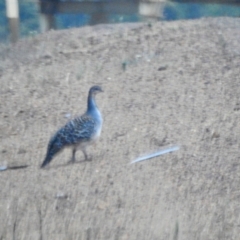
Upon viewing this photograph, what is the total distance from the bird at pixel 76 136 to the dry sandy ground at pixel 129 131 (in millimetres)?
179

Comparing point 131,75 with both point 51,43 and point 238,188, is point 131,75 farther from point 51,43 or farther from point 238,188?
point 238,188

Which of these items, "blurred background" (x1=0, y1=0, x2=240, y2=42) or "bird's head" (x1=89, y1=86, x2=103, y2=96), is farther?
"blurred background" (x1=0, y1=0, x2=240, y2=42)

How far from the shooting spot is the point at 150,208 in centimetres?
865

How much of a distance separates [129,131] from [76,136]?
82 centimetres

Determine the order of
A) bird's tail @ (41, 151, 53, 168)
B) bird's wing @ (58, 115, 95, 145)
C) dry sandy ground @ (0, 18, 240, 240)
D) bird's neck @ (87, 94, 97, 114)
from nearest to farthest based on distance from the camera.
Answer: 1. dry sandy ground @ (0, 18, 240, 240)
2. bird's tail @ (41, 151, 53, 168)
3. bird's wing @ (58, 115, 95, 145)
4. bird's neck @ (87, 94, 97, 114)

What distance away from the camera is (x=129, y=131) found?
10.6 metres

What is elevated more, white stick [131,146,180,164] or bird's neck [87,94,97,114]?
bird's neck [87,94,97,114]

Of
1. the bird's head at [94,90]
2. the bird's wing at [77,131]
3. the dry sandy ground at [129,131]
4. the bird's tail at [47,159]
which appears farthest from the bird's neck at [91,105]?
the bird's tail at [47,159]

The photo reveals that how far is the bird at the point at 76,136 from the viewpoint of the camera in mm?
9852

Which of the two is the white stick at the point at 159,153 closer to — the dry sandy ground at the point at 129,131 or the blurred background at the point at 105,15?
the dry sandy ground at the point at 129,131

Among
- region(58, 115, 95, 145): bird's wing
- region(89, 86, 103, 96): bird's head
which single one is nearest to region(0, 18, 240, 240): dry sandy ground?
region(58, 115, 95, 145): bird's wing

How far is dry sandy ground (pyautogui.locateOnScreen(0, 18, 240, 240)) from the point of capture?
8438 mm

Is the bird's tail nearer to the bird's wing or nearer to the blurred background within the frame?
the bird's wing

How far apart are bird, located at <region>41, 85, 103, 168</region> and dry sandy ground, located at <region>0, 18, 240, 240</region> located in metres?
0.18
